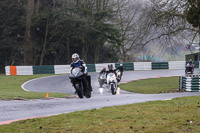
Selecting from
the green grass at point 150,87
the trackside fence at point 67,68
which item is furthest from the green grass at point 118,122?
the trackside fence at point 67,68

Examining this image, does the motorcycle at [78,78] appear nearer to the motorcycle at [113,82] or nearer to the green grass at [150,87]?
the motorcycle at [113,82]

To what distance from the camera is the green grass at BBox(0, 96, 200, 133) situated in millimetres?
6914

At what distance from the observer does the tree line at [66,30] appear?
43531 millimetres

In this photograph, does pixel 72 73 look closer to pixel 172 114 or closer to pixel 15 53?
pixel 172 114

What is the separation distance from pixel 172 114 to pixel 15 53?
130 ft

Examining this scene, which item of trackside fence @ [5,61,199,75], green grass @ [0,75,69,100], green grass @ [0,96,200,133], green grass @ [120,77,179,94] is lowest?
green grass @ [120,77,179,94]

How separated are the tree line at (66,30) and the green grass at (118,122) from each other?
34444 mm

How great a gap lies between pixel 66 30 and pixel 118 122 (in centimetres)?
3941

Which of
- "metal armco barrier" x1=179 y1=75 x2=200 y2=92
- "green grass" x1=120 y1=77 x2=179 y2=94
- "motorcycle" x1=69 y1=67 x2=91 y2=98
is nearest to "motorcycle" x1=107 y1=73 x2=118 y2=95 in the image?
"motorcycle" x1=69 y1=67 x2=91 y2=98

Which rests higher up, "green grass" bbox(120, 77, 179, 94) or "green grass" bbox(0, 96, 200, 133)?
"green grass" bbox(0, 96, 200, 133)

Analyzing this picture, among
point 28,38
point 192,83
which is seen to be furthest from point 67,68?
point 192,83

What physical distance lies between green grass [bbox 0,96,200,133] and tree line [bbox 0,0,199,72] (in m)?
34.4

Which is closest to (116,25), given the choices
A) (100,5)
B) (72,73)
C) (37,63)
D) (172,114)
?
(100,5)

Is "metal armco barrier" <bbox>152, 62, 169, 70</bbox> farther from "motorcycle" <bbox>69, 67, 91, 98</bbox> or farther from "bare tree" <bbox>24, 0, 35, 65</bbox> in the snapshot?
"motorcycle" <bbox>69, 67, 91, 98</bbox>
